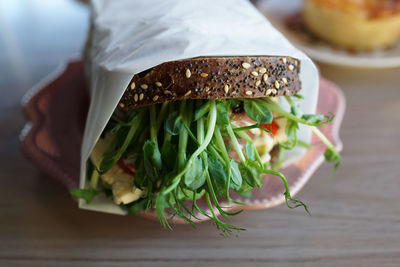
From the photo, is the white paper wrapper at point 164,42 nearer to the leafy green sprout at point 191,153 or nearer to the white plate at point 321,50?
the leafy green sprout at point 191,153

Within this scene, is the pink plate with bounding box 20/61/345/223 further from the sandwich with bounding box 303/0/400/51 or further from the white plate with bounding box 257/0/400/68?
the sandwich with bounding box 303/0/400/51

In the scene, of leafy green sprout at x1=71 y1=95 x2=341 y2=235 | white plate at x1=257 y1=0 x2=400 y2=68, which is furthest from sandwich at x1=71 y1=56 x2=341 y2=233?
white plate at x1=257 y1=0 x2=400 y2=68

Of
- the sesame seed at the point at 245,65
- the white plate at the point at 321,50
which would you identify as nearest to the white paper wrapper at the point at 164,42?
the sesame seed at the point at 245,65

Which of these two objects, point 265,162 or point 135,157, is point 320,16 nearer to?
point 265,162

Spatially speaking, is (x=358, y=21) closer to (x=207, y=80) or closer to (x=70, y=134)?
(x=207, y=80)

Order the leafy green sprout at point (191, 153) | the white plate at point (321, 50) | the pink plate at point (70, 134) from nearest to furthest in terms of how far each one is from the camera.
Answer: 1. the leafy green sprout at point (191, 153)
2. the pink plate at point (70, 134)
3. the white plate at point (321, 50)

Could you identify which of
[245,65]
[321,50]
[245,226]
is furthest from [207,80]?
[321,50]

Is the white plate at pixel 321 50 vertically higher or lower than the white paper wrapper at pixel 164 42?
lower
